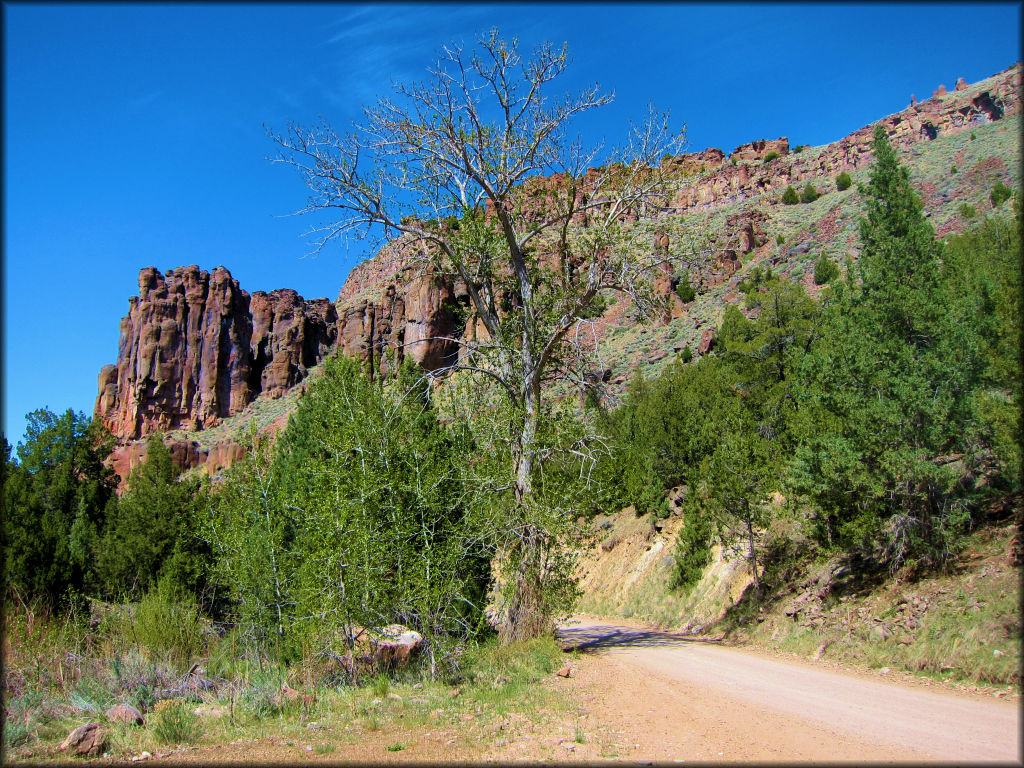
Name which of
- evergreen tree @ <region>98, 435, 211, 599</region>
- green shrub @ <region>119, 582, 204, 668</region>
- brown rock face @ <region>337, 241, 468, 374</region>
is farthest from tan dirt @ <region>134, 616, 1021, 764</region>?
evergreen tree @ <region>98, 435, 211, 599</region>

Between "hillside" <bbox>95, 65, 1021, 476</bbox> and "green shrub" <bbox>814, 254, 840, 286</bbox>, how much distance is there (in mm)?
986

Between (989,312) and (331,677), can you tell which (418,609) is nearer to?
(331,677)

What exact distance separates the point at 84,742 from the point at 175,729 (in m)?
0.77

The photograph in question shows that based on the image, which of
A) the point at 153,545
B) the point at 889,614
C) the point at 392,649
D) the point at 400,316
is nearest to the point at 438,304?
the point at 153,545

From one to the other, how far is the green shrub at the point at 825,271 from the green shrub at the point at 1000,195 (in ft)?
32.3

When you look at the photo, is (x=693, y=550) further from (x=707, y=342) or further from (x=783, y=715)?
(x=707, y=342)

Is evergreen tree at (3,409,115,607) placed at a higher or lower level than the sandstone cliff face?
lower

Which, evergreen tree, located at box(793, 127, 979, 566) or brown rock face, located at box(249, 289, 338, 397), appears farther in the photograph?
brown rock face, located at box(249, 289, 338, 397)

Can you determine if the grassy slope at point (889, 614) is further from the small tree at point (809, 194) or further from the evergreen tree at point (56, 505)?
the small tree at point (809, 194)

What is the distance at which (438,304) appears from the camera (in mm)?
46375

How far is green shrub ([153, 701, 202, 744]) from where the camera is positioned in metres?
6.10

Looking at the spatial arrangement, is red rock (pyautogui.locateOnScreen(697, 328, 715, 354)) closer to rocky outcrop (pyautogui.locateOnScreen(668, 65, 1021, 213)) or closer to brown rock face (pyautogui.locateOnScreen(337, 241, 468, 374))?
brown rock face (pyautogui.locateOnScreen(337, 241, 468, 374))

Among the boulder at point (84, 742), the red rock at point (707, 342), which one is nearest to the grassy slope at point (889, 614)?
the boulder at point (84, 742)

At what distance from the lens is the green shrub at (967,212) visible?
4091 centimetres
